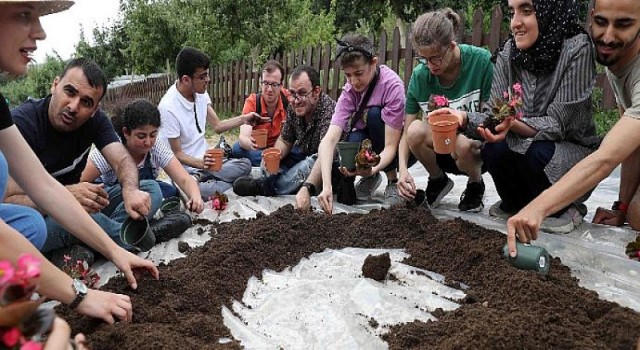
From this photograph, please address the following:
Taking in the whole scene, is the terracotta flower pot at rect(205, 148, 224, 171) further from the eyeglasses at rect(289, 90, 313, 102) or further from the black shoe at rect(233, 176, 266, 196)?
the eyeglasses at rect(289, 90, 313, 102)

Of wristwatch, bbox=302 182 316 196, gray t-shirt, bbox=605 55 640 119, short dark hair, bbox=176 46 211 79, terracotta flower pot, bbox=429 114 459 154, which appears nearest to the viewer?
gray t-shirt, bbox=605 55 640 119

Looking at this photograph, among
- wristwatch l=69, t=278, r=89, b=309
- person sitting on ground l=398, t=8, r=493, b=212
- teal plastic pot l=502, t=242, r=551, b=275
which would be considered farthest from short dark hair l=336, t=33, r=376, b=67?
wristwatch l=69, t=278, r=89, b=309

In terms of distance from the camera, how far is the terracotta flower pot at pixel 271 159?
430cm

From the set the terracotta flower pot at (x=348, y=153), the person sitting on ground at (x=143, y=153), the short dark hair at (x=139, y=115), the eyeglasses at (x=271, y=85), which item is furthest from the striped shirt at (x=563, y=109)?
the eyeglasses at (x=271, y=85)

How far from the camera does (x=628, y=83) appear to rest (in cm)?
301

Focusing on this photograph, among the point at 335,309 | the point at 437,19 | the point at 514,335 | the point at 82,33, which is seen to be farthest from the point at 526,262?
the point at 82,33

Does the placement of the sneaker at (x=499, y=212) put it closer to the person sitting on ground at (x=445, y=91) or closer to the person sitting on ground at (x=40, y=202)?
the person sitting on ground at (x=445, y=91)

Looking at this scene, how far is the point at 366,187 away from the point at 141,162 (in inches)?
66.9

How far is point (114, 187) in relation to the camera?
3.62 m

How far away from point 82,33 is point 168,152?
81.3 feet

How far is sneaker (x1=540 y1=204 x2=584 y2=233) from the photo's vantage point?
124 inches

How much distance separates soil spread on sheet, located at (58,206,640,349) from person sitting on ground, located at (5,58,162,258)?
0.52 meters

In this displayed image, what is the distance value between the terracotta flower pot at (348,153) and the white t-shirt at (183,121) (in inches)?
62.0

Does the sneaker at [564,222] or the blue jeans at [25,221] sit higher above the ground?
the blue jeans at [25,221]
